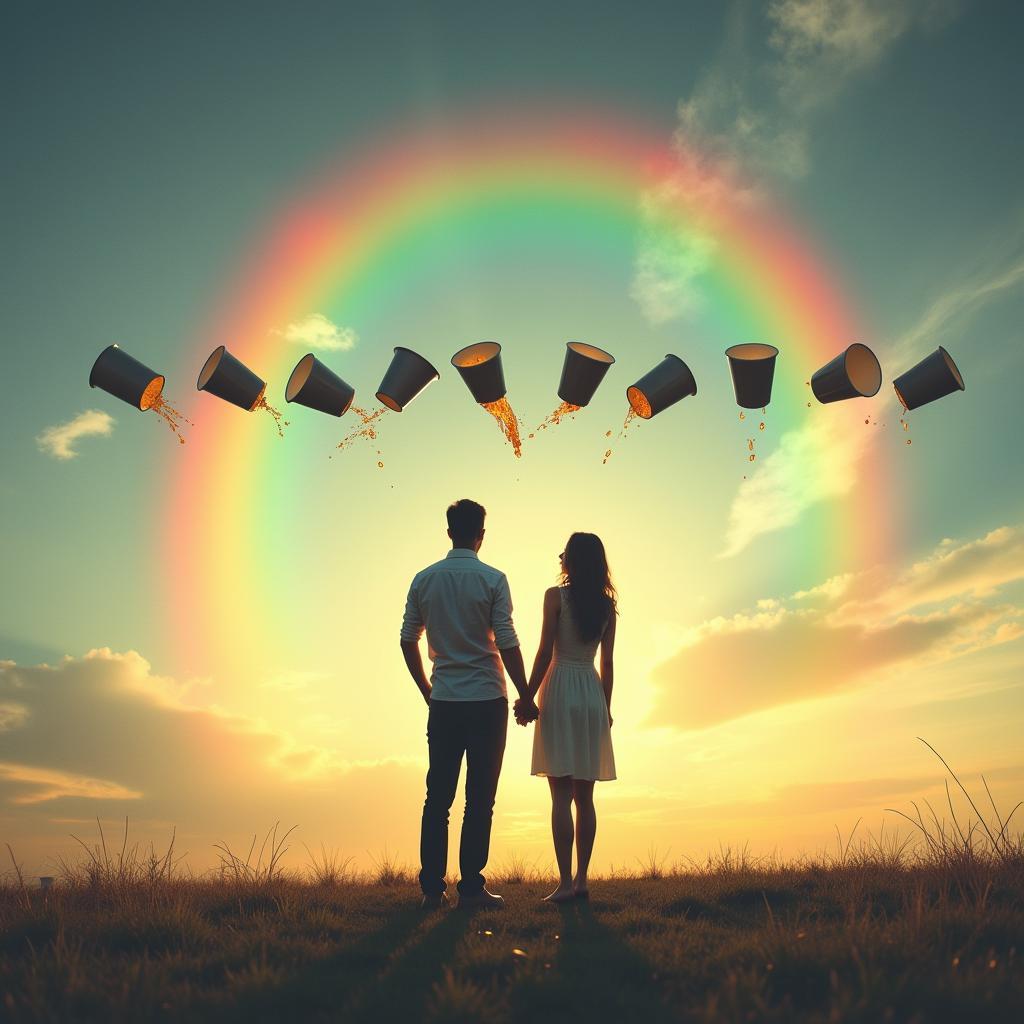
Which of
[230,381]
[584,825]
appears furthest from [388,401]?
[584,825]

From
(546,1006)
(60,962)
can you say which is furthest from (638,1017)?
(60,962)

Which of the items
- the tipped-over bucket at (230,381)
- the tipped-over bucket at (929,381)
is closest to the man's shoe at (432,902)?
the tipped-over bucket at (230,381)

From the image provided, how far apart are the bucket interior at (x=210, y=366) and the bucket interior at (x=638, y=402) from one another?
10.6 feet

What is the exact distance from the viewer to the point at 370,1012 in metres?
3.11

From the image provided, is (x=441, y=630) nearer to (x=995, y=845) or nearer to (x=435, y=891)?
(x=435, y=891)

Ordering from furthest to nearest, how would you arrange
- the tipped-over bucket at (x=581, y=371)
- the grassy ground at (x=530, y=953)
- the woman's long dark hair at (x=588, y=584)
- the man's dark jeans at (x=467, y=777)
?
1. the tipped-over bucket at (x=581, y=371)
2. the woman's long dark hair at (x=588, y=584)
3. the man's dark jeans at (x=467, y=777)
4. the grassy ground at (x=530, y=953)

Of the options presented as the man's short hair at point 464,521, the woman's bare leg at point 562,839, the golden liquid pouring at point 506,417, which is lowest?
the woman's bare leg at point 562,839

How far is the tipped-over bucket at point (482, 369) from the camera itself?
259 inches

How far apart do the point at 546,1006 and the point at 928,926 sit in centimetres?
197

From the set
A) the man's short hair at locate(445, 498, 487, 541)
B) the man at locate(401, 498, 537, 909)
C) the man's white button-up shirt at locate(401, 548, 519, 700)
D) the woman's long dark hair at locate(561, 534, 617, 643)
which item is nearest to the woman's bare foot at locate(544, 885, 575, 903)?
the man at locate(401, 498, 537, 909)

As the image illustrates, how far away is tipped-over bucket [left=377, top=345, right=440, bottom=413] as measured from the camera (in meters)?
6.86

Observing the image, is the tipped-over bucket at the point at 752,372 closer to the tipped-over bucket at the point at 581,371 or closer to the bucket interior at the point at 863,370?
the bucket interior at the point at 863,370

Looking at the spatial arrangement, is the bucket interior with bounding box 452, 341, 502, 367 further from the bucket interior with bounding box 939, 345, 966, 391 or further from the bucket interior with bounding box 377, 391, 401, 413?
the bucket interior with bounding box 939, 345, 966, 391

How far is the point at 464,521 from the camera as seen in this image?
5805 millimetres
